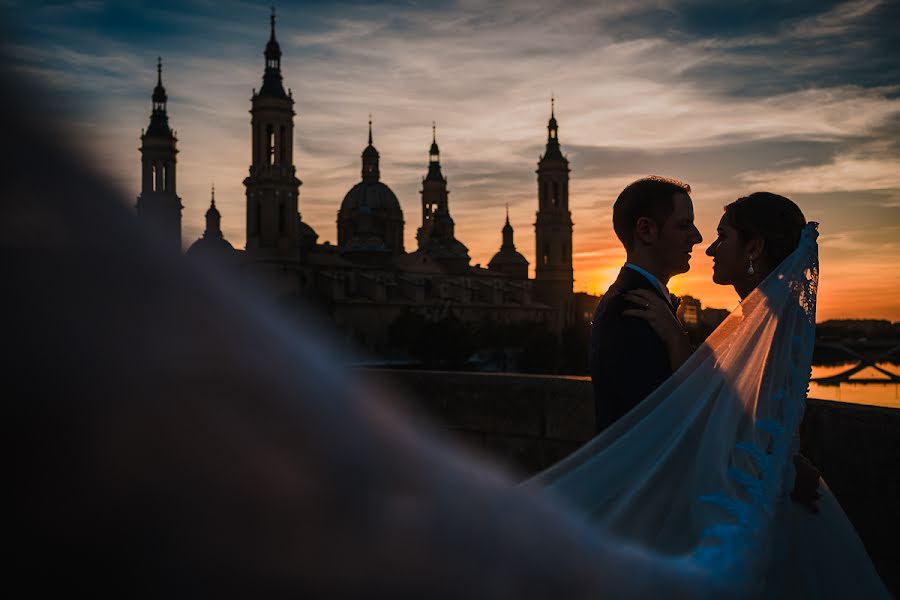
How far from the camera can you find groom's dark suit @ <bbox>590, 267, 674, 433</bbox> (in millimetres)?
2270

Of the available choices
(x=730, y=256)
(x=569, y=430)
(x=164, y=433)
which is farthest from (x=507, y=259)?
(x=164, y=433)

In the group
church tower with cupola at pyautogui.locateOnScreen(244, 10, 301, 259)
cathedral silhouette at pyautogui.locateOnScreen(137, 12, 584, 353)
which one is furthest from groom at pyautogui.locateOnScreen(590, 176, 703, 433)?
church tower with cupola at pyautogui.locateOnScreen(244, 10, 301, 259)

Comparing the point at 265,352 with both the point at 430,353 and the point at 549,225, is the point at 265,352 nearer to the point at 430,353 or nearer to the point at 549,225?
the point at 430,353

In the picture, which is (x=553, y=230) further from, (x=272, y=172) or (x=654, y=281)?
Result: (x=654, y=281)

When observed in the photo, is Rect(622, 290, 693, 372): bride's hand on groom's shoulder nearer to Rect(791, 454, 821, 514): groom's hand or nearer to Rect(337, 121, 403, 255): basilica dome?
Rect(791, 454, 821, 514): groom's hand

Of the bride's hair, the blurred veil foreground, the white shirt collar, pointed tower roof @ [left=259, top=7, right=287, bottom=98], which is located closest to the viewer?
the blurred veil foreground

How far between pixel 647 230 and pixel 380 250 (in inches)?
3050

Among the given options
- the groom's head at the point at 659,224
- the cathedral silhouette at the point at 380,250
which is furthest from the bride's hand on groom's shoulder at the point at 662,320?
the cathedral silhouette at the point at 380,250

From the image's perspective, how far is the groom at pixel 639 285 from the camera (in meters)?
2.28

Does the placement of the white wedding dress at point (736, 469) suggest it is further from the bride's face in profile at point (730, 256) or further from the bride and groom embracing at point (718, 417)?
the bride's face in profile at point (730, 256)

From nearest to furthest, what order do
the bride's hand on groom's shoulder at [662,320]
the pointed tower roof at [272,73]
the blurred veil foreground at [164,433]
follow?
1. the blurred veil foreground at [164,433]
2. the bride's hand on groom's shoulder at [662,320]
3. the pointed tower roof at [272,73]

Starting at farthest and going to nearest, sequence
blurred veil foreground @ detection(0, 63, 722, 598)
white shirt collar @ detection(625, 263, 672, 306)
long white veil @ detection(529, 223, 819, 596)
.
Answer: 1. white shirt collar @ detection(625, 263, 672, 306)
2. long white veil @ detection(529, 223, 819, 596)
3. blurred veil foreground @ detection(0, 63, 722, 598)

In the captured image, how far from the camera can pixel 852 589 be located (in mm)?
2238

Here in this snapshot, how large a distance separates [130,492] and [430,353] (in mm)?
58551
